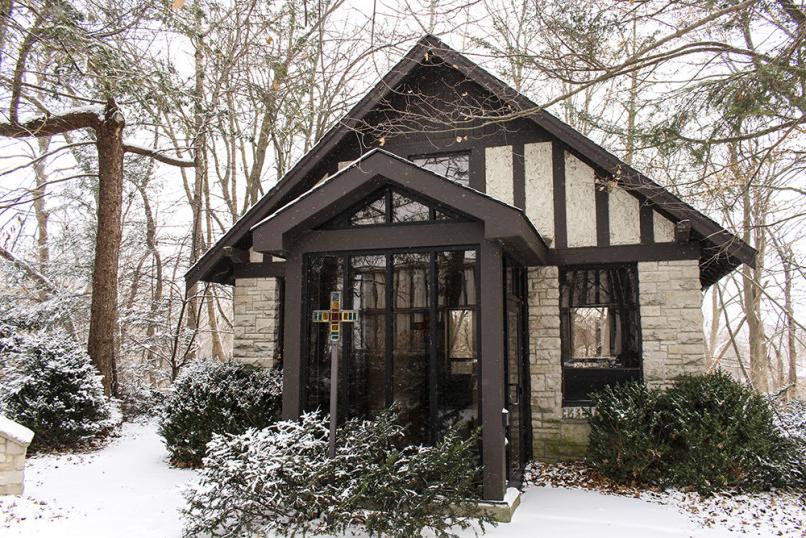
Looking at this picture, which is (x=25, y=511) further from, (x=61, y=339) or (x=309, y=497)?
(x=61, y=339)

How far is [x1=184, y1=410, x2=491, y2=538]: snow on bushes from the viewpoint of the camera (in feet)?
17.4

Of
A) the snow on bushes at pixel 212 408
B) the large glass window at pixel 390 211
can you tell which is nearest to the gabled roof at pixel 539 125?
the large glass window at pixel 390 211

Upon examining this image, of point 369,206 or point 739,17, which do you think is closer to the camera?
point 739,17

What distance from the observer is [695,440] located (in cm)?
685

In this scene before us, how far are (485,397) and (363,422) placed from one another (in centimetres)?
139

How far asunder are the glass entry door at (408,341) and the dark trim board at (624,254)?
8.81 feet

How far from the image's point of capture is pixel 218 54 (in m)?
7.65

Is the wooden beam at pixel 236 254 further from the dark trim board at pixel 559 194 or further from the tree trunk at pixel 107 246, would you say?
the dark trim board at pixel 559 194

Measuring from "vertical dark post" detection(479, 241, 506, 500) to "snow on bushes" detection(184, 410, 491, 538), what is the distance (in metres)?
0.29

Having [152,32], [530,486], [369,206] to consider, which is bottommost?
[530,486]

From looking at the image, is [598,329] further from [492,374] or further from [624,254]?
[492,374]

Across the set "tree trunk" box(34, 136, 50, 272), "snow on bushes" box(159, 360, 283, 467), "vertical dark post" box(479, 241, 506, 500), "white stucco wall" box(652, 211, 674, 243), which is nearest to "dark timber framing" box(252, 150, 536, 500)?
"vertical dark post" box(479, 241, 506, 500)

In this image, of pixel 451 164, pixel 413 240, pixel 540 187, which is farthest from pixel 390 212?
pixel 540 187

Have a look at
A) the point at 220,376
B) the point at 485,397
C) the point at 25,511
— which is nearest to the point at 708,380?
the point at 485,397
